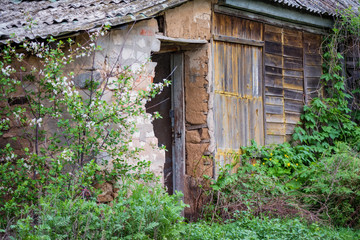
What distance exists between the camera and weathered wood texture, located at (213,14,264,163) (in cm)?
757

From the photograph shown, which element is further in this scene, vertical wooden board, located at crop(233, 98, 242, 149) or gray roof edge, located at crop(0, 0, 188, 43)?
vertical wooden board, located at crop(233, 98, 242, 149)

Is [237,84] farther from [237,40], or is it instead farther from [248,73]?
[237,40]

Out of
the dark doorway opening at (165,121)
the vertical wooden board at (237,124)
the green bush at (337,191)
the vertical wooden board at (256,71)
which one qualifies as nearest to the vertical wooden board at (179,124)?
the dark doorway opening at (165,121)

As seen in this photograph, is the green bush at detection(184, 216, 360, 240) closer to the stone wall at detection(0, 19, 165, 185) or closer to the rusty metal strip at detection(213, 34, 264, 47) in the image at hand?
the stone wall at detection(0, 19, 165, 185)

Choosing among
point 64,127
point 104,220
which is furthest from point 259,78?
point 104,220

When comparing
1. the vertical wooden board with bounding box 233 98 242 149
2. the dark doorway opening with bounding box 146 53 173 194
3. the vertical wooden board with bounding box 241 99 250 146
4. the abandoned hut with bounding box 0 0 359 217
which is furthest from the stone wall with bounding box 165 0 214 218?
the vertical wooden board with bounding box 241 99 250 146

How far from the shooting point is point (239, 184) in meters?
7.14

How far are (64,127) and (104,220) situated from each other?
1530mm

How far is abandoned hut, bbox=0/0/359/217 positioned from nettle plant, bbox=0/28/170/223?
0.87 ft

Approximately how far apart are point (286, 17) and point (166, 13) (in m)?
A: 2.68

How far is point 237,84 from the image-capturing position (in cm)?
787

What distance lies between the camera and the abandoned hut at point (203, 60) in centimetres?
596

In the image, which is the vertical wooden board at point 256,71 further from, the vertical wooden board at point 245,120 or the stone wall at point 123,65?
the stone wall at point 123,65

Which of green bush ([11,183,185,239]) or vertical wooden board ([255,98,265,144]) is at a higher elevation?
vertical wooden board ([255,98,265,144])
